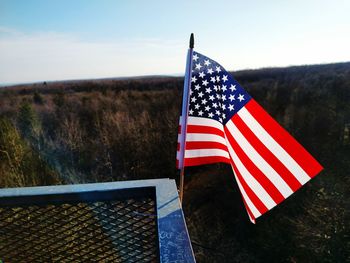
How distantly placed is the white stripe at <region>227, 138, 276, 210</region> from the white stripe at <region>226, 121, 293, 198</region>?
101 mm

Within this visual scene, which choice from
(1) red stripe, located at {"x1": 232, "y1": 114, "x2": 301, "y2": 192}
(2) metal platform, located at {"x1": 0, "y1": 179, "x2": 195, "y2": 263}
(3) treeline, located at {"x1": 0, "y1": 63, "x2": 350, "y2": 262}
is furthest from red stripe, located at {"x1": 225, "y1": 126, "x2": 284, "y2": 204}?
(3) treeline, located at {"x1": 0, "y1": 63, "x2": 350, "y2": 262}

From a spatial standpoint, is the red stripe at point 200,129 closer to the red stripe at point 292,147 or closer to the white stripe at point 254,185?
the white stripe at point 254,185

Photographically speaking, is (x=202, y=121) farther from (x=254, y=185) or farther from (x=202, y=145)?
(x=254, y=185)

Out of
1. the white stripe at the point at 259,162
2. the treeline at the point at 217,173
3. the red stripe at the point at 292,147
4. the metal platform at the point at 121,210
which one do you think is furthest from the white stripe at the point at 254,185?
the treeline at the point at 217,173

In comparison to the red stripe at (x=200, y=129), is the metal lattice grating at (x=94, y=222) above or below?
below

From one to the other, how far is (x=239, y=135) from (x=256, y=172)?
1.13 feet

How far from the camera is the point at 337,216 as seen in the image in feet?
17.5

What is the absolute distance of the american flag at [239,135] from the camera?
7.55ft

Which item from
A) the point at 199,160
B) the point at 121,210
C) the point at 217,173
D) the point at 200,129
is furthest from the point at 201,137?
the point at 217,173

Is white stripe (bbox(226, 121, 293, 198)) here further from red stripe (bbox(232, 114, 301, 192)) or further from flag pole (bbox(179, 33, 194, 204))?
flag pole (bbox(179, 33, 194, 204))

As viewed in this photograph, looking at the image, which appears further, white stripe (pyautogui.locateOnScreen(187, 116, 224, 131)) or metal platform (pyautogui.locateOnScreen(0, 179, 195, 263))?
white stripe (pyautogui.locateOnScreen(187, 116, 224, 131))

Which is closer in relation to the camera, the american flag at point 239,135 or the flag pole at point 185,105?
the flag pole at point 185,105

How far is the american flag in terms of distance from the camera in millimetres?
2303

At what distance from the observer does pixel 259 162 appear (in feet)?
7.75
